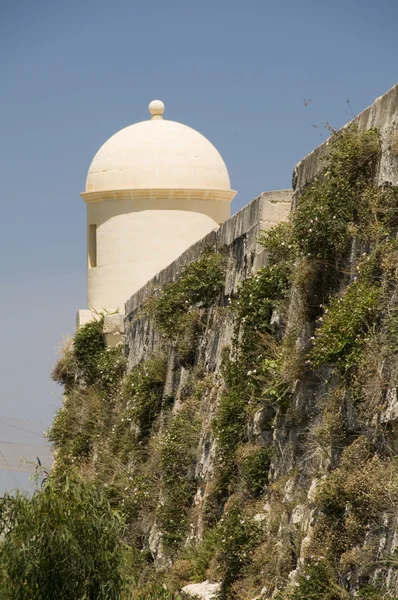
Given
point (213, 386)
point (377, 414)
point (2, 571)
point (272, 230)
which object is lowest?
point (2, 571)

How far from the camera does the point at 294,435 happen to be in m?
9.86

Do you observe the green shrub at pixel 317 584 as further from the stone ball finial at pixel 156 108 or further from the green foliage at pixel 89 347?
the stone ball finial at pixel 156 108

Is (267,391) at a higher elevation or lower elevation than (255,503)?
higher

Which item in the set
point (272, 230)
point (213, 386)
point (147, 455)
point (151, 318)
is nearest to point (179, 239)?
point (151, 318)

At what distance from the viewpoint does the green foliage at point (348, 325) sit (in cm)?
841

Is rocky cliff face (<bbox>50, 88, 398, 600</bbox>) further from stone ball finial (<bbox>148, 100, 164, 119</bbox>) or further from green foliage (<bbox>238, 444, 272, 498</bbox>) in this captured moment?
stone ball finial (<bbox>148, 100, 164, 119</bbox>)

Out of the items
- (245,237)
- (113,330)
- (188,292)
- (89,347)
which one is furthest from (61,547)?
(89,347)

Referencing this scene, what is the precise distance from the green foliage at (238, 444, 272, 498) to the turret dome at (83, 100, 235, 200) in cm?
1112

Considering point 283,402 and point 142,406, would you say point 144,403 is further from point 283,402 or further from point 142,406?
point 283,402

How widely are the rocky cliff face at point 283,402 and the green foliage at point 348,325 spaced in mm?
17

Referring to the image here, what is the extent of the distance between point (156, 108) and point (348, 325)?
14691 millimetres

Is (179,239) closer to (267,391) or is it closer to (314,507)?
(267,391)

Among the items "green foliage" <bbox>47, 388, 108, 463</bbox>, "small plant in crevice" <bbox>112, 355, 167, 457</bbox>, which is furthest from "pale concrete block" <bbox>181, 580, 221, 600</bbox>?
"green foliage" <bbox>47, 388, 108, 463</bbox>

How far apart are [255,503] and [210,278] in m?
3.97
